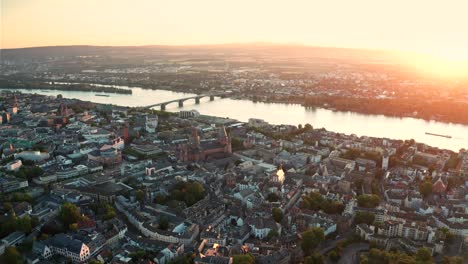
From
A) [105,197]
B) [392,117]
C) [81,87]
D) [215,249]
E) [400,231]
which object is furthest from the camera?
[81,87]

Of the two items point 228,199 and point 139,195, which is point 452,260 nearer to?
point 228,199

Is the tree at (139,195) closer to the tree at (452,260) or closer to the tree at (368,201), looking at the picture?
the tree at (368,201)

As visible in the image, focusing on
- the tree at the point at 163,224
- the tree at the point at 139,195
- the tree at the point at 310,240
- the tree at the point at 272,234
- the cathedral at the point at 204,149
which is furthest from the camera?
the cathedral at the point at 204,149

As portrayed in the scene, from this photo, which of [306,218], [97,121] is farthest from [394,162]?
[97,121]

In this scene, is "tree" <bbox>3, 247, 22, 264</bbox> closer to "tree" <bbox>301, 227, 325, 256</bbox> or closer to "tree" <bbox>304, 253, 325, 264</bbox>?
"tree" <bbox>304, 253, 325, 264</bbox>

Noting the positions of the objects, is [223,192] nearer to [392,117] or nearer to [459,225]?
[459,225]

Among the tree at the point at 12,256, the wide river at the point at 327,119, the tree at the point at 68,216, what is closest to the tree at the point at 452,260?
the tree at the point at 68,216

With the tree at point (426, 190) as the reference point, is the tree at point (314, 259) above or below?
above
